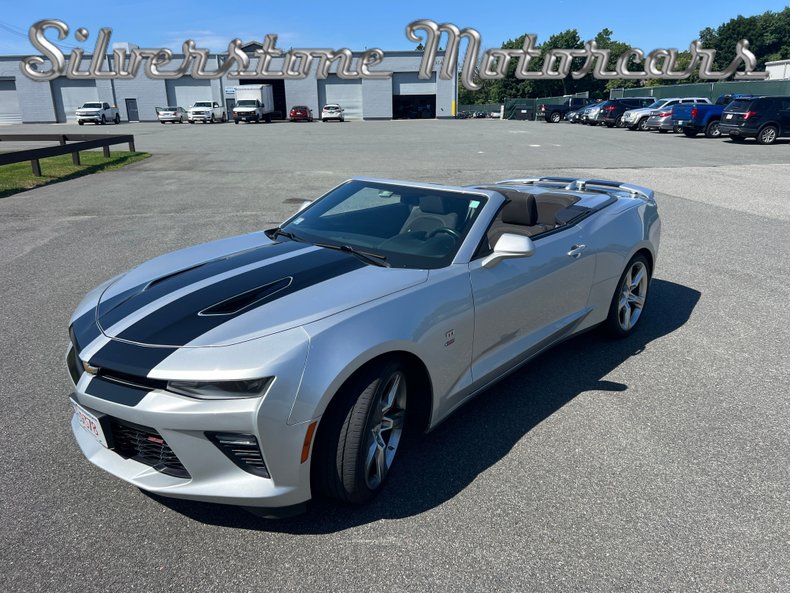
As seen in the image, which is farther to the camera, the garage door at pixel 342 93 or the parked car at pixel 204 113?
the garage door at pixel 342 93

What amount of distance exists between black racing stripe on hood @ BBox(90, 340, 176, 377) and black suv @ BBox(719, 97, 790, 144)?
26907mm

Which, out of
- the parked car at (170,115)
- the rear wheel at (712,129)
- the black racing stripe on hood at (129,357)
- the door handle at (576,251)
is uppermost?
the door handle at (576,251)

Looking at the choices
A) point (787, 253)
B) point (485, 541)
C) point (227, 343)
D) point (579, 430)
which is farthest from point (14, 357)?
point (787, 253)

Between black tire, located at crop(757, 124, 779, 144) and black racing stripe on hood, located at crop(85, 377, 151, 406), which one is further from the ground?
black racing stripe on hood, located at crop(85, 377, 151, 406)

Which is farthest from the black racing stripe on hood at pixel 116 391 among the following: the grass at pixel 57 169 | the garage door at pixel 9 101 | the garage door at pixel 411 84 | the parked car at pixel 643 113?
the garage door at pixel 9 101

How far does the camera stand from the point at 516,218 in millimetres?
4266

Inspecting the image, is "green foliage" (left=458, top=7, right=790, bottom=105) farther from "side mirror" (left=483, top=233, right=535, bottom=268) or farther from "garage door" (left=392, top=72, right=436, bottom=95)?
"side mirror" (left=483, top=233, right=535, bottom=268)

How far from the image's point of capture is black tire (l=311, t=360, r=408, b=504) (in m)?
2.56

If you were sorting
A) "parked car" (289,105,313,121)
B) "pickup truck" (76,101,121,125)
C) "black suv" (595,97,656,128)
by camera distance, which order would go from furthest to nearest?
"parked car" (289,105,313,121), "pickup truck" (76,101,121,125), "black suv" (595,97,656,128)

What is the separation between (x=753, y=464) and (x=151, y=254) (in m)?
6.86

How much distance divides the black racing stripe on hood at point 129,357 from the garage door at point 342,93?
69.9 meters

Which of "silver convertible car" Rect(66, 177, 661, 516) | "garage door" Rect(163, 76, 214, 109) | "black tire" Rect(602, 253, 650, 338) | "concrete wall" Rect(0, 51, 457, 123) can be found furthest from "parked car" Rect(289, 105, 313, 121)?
"silver convertible car" Rect(66, 177, 661, 516)

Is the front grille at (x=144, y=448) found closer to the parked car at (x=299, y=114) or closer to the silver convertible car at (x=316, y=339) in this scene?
the silver convertible car at (x=316, y=339)

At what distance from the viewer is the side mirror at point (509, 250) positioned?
3.29m
